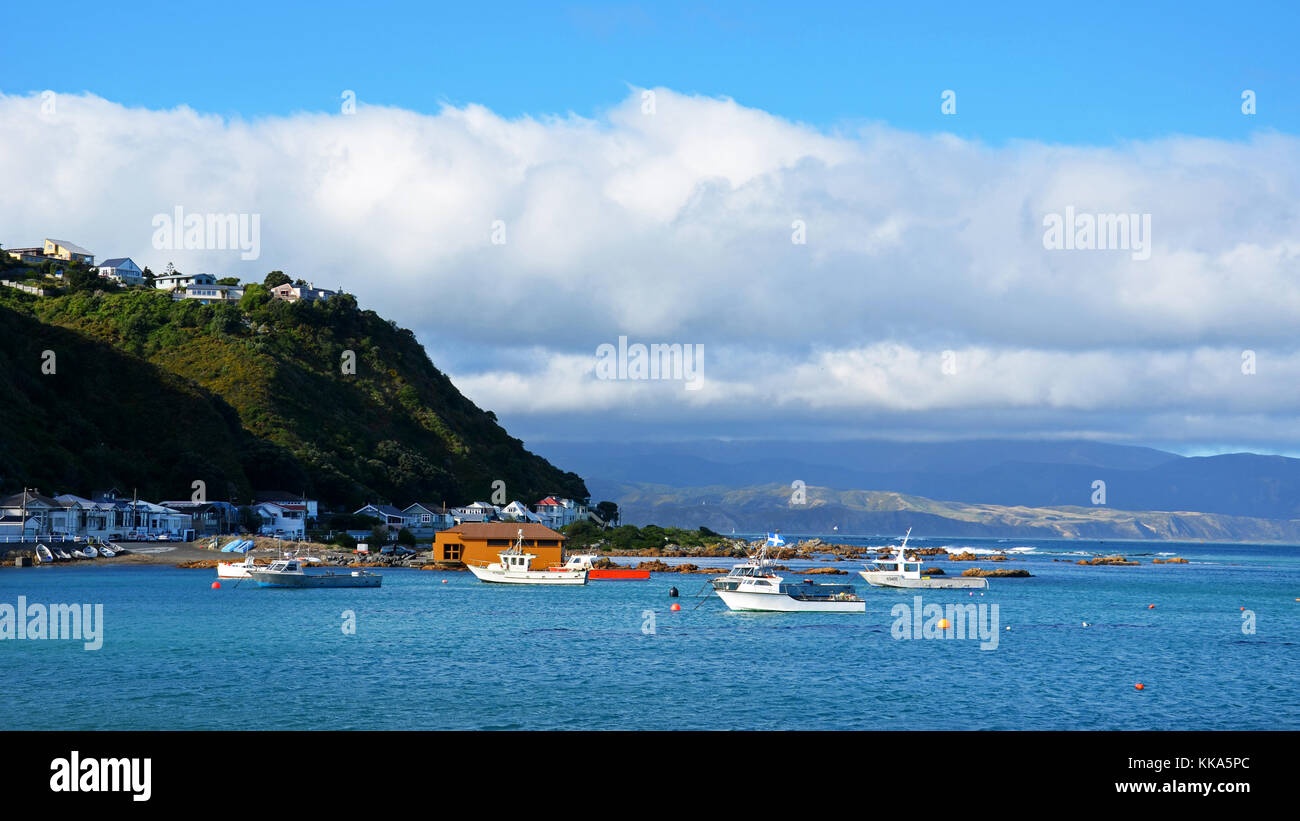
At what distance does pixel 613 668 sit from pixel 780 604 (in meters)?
27.2

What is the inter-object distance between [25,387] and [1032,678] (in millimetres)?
122072

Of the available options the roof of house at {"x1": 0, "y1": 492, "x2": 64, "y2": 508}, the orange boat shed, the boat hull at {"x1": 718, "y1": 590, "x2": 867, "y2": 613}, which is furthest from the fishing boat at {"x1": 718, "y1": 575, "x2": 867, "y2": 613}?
the roof of house at {"x1": 0, "y1": 492, "x2": 64, "y2": 508}

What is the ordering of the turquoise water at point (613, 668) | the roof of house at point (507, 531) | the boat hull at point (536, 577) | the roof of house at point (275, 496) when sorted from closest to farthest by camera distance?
the turquoise water at point (613, 668) < the boat hull at point (536, 577) < the roof of house at point (507, 531) < the roof of house at point (275, 496)

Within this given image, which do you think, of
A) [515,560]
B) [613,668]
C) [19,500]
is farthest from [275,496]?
[613,668]

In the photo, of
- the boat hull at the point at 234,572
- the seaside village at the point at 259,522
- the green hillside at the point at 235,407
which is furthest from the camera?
the green hillside at the point at 235,407

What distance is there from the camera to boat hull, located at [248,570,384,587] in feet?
283

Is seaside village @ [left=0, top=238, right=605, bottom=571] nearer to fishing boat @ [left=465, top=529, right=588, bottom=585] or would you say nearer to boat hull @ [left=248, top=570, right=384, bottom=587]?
fishing boat @ [left=465, top=529, right=588, bottom=585]

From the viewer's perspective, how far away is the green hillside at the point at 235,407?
5015 inches

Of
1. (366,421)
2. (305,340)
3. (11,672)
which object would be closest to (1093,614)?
(11,672)

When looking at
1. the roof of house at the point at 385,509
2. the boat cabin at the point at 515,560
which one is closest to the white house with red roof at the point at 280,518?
the roof of house at the point at 385,509

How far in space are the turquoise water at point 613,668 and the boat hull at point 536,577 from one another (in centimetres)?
1792

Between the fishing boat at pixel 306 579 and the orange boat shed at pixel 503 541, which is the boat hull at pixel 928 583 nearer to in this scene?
the orange boat shed at pixel 503 541
